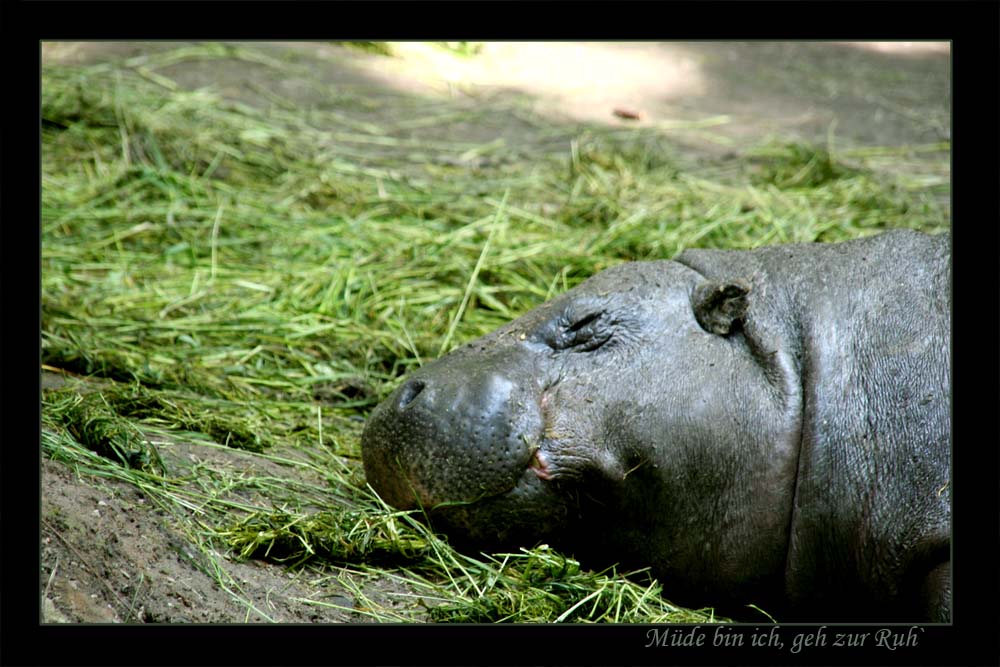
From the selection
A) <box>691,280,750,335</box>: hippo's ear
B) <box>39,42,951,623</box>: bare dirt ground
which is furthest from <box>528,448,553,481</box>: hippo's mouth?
<box>39,42,951,623</box>: bare dirt ground

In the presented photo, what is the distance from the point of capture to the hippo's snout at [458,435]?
3518mm

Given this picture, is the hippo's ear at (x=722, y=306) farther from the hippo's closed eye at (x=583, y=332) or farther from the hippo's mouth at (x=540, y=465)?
the hippo's mouth at (x=540, y=465)

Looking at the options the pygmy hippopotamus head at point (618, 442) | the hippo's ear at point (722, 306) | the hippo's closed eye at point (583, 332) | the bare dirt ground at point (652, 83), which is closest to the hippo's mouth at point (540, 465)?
the pygmy hippopotamus head at point (618, 442)

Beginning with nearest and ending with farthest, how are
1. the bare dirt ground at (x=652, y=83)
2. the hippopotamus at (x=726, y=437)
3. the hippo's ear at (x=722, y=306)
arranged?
the hippopotamus at (x=726, y=437) < the hippo's ear at (x=722, y=306) < the bare dirt ground at (x=652, y=83)

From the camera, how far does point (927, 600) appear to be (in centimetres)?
324

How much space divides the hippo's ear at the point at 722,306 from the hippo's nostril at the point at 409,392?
0.90 metres

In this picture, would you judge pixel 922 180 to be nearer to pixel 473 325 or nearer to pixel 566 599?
pixel 473 325

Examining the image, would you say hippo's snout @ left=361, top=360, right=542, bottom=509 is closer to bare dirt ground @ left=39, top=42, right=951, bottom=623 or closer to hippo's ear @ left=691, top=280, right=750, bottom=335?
hippo's ear @ left=691, top=280, right=750, bottom=335

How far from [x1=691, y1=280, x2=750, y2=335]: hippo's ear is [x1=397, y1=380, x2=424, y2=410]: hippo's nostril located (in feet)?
2.95

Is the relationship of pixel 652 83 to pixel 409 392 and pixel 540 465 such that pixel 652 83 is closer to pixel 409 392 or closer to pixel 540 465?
pixel 409 392

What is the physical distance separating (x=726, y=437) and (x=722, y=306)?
1.43ft

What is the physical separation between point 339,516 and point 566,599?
2.55ft

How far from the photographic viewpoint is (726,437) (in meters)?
3.48

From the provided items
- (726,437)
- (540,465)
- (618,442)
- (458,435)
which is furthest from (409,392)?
(726,437)
